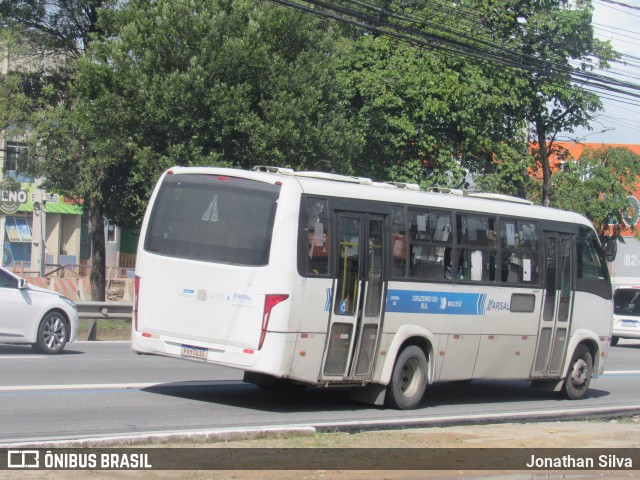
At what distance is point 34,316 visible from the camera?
55.1 ft

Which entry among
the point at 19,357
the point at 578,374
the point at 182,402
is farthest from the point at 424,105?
the point at 182,402

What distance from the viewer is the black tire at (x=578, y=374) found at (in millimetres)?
16094

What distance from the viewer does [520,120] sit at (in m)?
31.2

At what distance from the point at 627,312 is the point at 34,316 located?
2079 centimetres

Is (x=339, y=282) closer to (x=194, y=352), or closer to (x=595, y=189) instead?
(x=194, y=352)

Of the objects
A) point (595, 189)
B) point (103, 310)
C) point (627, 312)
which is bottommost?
point (103, 310)

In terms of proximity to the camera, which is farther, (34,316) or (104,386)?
(34,316)

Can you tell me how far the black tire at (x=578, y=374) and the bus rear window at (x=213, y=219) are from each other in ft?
22.8

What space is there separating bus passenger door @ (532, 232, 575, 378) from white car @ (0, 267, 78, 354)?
8372 mm

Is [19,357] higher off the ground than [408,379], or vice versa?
[408,379]

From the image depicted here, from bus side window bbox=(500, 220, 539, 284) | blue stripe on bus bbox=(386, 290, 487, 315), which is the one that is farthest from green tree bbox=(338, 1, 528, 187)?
blue stripe on bus bbox=(386, 290, 487, 315)

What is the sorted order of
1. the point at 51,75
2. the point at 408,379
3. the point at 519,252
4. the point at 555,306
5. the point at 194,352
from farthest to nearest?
the point at 51,75 < the point at 555,306 < the point at 519,252 < the point at 408,379 < the point at 194,352

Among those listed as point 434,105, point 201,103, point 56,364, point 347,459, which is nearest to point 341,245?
point 347,459

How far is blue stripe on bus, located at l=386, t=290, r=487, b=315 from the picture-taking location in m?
12.9
